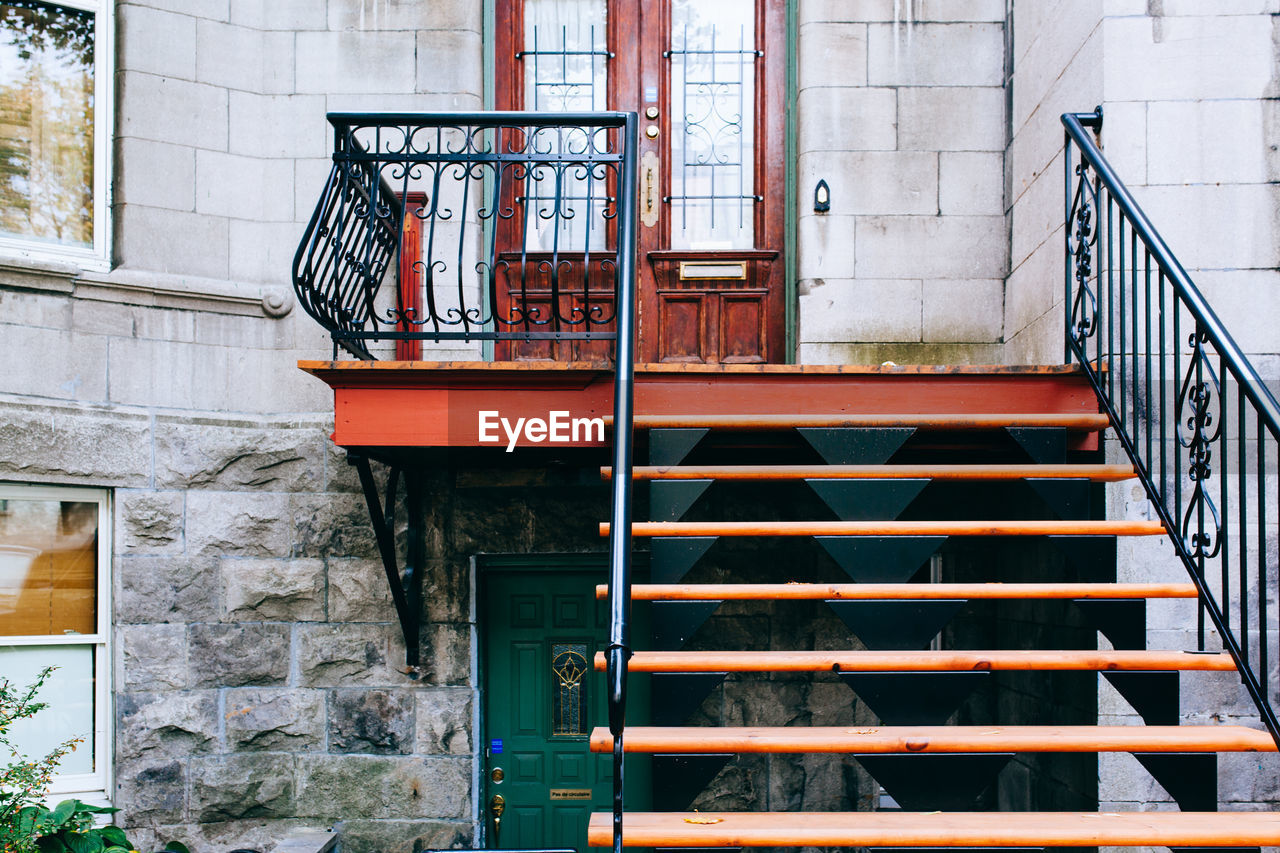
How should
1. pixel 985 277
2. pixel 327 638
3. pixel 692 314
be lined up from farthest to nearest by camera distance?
pixel 692 314, pixel 985 277, pixel 327 638

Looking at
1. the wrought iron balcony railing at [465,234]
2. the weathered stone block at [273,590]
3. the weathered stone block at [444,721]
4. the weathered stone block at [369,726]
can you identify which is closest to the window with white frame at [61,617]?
the weathered stone block at [273,590]

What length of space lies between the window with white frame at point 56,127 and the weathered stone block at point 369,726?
259 cm

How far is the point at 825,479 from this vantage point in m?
3.22

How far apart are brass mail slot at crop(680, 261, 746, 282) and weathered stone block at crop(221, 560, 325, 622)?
8.51 ft

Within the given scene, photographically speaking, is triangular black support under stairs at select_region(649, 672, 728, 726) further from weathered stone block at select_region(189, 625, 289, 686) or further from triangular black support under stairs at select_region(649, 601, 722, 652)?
weathered stone block at select_region(189, 625, 289, 686)

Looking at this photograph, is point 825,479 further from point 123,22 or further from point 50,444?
point 123,22

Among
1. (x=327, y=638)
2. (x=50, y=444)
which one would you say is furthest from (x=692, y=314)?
(x=50, y=444)

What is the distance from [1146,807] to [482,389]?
3132mm

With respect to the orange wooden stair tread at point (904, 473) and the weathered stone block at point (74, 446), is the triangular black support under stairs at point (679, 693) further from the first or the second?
the weathered stone block at point (74, 446)

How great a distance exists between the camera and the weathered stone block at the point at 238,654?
4328mm

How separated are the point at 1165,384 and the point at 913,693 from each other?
1716 mm

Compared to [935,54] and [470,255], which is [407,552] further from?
[935,54]

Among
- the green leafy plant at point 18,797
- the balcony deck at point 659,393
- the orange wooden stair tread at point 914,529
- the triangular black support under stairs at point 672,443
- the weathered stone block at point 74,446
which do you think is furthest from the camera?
the weathered stone block at point 74,446

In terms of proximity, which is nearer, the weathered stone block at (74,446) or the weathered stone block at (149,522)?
the weathered stone block at (74,446)
